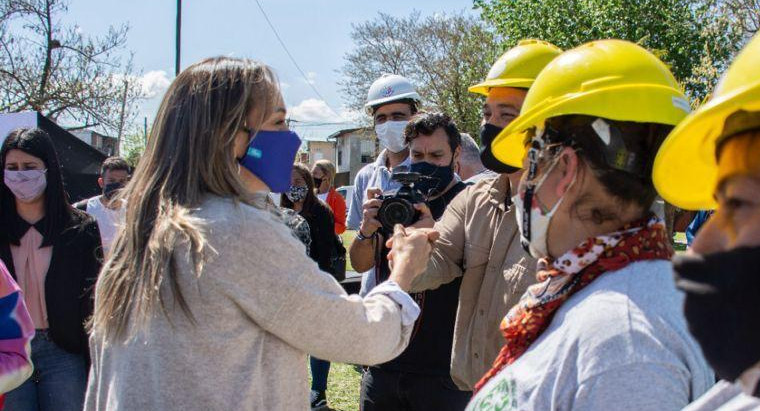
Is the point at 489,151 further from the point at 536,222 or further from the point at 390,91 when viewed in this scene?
the point at 390,91

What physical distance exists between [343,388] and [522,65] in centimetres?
428

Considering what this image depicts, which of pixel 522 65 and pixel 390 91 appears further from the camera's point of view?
pixel 390 91

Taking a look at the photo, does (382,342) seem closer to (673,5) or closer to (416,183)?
(416,183)

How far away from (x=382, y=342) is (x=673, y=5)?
972 inches

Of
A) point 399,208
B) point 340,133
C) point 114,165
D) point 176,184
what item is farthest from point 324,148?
point 176,184

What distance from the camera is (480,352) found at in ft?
8.25

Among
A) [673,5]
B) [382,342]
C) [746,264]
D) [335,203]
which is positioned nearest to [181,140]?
[382,342]

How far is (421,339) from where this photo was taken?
3.16m

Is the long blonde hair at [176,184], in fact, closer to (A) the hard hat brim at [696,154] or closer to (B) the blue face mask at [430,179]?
(A) the hard hat brim at [696,154]

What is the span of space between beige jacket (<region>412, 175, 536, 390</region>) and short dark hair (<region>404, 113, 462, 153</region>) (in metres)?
0.79

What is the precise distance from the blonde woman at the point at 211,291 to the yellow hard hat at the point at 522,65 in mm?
1037

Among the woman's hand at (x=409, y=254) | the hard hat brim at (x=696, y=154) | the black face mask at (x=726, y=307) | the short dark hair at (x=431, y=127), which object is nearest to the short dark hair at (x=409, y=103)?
the short dark hair at (x=431, y=127)

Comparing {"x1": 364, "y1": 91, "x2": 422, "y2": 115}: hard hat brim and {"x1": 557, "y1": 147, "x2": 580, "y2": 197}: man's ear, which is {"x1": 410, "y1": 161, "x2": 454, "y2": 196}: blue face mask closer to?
{"x1": 364, "y1": 91, "x2": 422, "y2": 115}: hard hat brim

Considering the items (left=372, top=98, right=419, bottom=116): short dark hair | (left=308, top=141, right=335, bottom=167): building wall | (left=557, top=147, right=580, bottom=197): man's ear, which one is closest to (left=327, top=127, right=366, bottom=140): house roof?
(left=308, top=141, right=335, bottom=167): building wall
